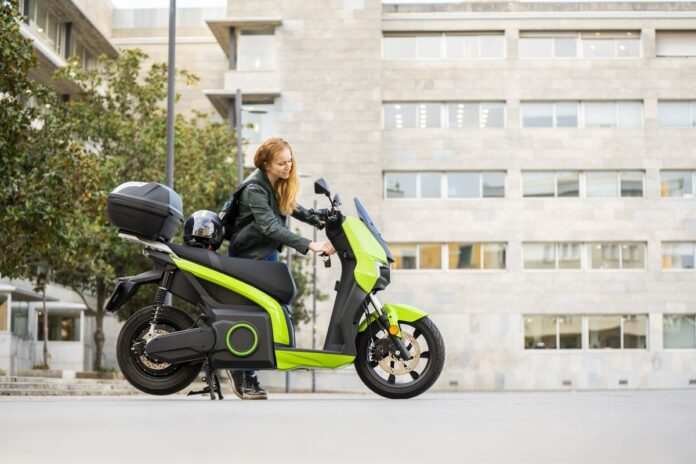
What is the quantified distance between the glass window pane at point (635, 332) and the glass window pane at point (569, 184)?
599 centimetres

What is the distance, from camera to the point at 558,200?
175 feet

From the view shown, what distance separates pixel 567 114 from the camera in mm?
53750

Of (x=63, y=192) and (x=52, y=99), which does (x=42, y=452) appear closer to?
(x=63, y=192)

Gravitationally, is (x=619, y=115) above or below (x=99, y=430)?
above

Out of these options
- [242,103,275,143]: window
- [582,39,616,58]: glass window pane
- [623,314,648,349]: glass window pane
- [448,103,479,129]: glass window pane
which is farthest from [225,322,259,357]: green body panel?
[582,39,616,58]: glass window pane

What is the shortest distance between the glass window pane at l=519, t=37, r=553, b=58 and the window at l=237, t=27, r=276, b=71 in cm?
1120

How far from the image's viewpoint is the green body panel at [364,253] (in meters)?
7.93

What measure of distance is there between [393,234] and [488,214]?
429 cm

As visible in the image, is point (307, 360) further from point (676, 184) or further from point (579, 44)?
point (676, 184)

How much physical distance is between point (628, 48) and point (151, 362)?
4937cm

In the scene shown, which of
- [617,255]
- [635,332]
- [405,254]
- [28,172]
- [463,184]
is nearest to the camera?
[28,172]

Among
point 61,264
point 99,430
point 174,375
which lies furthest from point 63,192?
point 99,430

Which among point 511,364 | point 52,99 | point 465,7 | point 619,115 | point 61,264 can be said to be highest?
point 465,7

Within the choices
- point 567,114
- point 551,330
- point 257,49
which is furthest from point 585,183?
point 257,49
